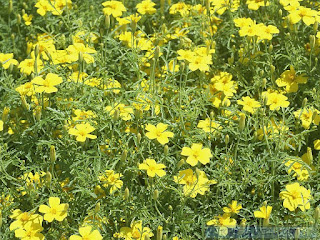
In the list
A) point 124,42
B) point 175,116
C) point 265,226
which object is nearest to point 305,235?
point 265,226

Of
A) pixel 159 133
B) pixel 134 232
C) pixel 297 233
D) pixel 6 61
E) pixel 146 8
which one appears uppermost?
pixel 146 8

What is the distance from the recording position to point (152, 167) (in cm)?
302

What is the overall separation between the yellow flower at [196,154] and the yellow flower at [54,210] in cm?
64

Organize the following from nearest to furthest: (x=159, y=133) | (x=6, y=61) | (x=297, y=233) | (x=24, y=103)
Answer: (x=297, y=233), (x=159, y=133), (x=24, y=103), (x=6, y=61)

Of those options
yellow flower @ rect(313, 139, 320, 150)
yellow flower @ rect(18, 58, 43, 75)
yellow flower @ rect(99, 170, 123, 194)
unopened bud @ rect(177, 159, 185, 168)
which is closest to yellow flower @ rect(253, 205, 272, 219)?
unopened bud @ rect(177, 159, 185, 168)

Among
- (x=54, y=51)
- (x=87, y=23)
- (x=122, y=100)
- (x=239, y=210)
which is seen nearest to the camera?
(x=239, y=210)

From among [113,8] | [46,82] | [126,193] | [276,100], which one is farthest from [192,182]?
[113,8]

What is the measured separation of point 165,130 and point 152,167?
0.40m

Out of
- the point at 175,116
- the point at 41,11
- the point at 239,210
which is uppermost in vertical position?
the point at 41,11

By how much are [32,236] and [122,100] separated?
933 millimetres

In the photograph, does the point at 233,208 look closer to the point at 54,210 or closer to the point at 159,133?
the point at 159,133

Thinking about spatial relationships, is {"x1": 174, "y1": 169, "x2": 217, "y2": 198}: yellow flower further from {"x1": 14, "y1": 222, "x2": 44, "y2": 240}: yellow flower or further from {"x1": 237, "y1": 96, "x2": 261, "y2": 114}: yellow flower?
{"x1": 14, "y1": 222, "x2": 44, "y2": 240}: yellow flower

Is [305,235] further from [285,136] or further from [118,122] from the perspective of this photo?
[118,122]

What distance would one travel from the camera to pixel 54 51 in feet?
12.5
